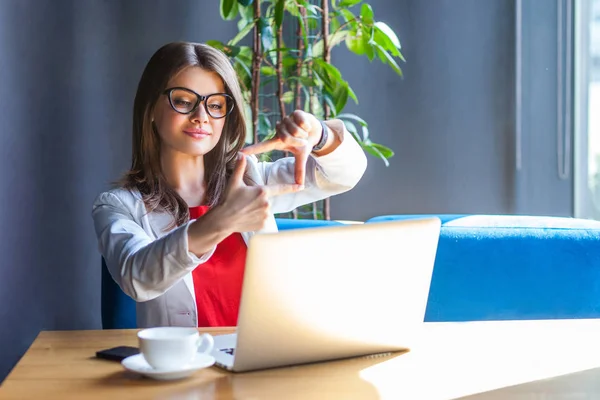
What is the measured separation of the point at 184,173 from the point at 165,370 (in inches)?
34.1

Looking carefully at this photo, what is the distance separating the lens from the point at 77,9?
3010 mm

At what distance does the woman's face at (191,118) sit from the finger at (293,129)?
26 centimetres

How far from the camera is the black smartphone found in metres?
1.13

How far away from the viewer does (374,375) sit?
106 centimetres

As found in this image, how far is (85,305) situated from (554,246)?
187 cm

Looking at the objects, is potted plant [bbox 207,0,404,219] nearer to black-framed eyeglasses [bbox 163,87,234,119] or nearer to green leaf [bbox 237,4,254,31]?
green leaf [bbox 237,4,254,31]

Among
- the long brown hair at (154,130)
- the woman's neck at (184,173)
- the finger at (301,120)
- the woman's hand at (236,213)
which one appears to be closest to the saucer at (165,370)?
the woman's hand at (236,213)

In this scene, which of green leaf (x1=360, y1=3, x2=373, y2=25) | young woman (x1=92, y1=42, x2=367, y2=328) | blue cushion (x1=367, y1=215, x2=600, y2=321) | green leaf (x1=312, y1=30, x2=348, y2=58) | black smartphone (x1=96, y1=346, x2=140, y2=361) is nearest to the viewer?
black smartphone (x1=96, y1=346, x2=140, y2=361)

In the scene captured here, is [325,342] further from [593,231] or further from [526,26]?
[526,26]

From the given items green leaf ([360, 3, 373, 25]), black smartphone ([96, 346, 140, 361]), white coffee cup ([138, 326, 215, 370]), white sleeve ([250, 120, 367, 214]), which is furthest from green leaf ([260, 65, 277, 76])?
white coffee cup ([138, 326, 215, 370])

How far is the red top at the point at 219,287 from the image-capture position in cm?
171

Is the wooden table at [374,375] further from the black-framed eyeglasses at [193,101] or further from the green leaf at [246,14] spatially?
the green leaf at [246,14]

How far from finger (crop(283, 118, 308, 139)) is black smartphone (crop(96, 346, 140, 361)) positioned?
53 centimetres

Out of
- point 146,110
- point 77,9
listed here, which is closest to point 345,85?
point 77,9
